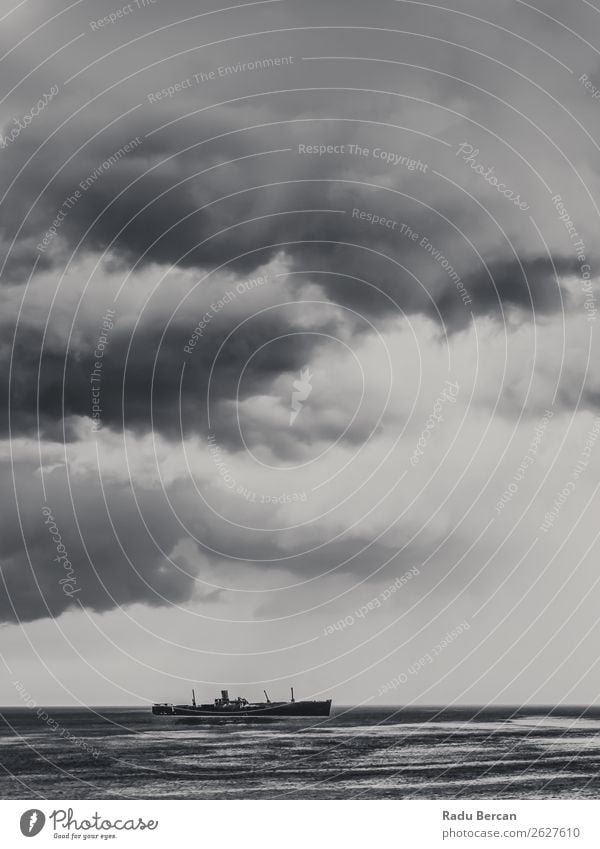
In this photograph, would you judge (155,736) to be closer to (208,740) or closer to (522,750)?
(208,740)

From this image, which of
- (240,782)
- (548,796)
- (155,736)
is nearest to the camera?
(548,796)

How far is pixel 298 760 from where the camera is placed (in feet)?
430
